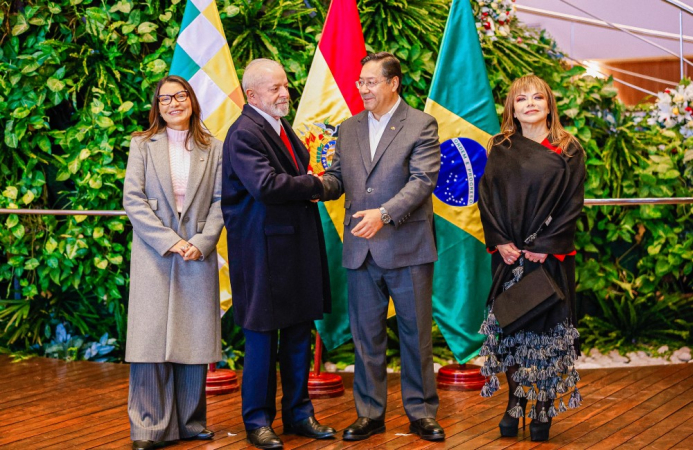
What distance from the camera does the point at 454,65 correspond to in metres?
3.94

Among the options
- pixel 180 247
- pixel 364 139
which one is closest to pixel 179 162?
pixel 180 247

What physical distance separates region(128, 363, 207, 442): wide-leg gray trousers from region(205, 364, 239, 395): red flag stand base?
2.37 ft

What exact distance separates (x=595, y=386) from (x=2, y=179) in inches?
145

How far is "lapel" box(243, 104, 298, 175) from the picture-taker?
3.06m

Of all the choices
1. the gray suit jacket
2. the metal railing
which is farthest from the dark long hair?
the metal railing

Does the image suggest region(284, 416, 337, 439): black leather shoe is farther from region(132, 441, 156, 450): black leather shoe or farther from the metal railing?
the metal railing

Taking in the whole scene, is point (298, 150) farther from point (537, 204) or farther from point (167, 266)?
point (537, 204)

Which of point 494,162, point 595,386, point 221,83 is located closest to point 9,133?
point 221,83

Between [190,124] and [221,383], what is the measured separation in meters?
1.42

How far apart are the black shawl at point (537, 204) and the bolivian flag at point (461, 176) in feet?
2.44

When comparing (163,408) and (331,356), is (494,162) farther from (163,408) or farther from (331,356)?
(331,356)

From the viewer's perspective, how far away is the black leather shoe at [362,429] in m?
3.10

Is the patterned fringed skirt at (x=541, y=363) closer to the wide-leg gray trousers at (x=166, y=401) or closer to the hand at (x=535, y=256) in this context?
the hand at (x=535, y=256)

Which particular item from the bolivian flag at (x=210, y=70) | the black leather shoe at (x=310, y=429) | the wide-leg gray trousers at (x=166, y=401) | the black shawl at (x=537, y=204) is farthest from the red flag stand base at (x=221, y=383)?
the black shawl at (x=537, y=204)
